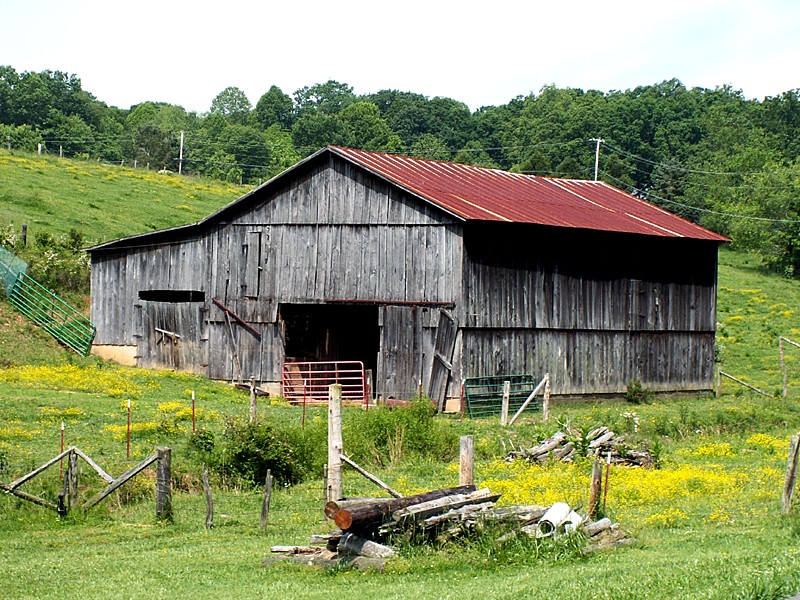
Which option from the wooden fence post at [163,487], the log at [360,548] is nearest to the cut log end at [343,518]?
the log at [360,548]

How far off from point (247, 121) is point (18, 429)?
472ft

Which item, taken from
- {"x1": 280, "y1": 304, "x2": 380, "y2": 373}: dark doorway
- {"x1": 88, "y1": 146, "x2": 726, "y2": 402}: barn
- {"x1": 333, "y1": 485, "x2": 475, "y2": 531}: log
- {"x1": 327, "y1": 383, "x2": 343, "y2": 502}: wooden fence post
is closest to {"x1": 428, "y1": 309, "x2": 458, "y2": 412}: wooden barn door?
{"x1": 88, "y1": 146, "x2": 726, "y2": 402}: barn

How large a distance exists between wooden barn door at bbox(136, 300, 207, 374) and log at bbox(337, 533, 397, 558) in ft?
82.3

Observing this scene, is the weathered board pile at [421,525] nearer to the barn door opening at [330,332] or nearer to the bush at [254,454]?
the bush at [254,454]

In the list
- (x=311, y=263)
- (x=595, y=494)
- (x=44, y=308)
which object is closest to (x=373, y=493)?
(x=595, y=494)

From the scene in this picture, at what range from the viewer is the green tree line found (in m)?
109

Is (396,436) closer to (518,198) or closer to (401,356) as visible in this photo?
(401,356)

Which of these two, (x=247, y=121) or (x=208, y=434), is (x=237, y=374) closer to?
(x=208, y=434)

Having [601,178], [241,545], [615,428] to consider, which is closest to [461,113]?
[601,178]

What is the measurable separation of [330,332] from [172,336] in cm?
570

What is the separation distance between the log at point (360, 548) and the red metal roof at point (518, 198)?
62.6ft

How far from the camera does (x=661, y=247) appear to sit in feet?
137

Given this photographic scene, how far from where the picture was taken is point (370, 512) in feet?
53.3

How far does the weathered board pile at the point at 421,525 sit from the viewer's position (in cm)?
1623
